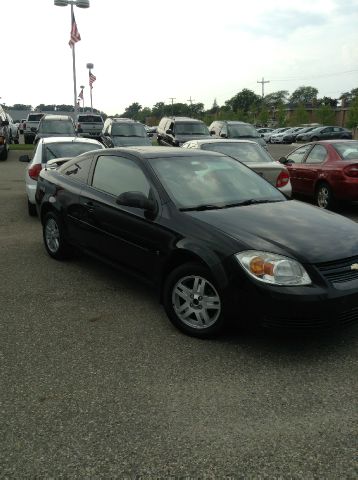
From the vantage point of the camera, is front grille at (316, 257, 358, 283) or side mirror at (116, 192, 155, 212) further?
side mirror at (116, 192, 155, 212)

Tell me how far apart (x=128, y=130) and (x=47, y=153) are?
33.8ft

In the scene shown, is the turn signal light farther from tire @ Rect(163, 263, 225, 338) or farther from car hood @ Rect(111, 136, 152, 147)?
car hood @ Rect(111, 136, 152, 147)

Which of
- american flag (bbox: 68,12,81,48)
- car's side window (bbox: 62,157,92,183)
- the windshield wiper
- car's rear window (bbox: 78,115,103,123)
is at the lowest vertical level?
the windshield wiper

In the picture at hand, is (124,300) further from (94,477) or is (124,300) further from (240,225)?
(94,477)

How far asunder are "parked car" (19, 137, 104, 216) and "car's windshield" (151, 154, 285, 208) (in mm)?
4414

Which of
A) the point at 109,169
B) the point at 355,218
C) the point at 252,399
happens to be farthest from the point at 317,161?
the point at 252,399

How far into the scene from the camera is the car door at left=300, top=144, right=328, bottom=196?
9898 mm

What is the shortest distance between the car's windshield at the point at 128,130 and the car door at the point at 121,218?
44.3 ft

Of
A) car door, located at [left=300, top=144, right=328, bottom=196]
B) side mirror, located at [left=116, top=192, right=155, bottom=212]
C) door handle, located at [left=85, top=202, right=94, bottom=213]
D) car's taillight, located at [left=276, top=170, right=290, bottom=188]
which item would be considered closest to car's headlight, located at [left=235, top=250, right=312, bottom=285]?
side mirror, located at [left=116, top=192, right=155, bottom=212]

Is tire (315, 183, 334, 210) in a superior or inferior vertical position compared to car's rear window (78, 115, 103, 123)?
inferior

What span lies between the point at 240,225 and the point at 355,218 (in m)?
6.08

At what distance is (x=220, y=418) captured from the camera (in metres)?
2.94

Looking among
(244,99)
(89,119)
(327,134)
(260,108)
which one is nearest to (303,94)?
(244,99)

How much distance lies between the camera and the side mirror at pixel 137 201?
173 inches
